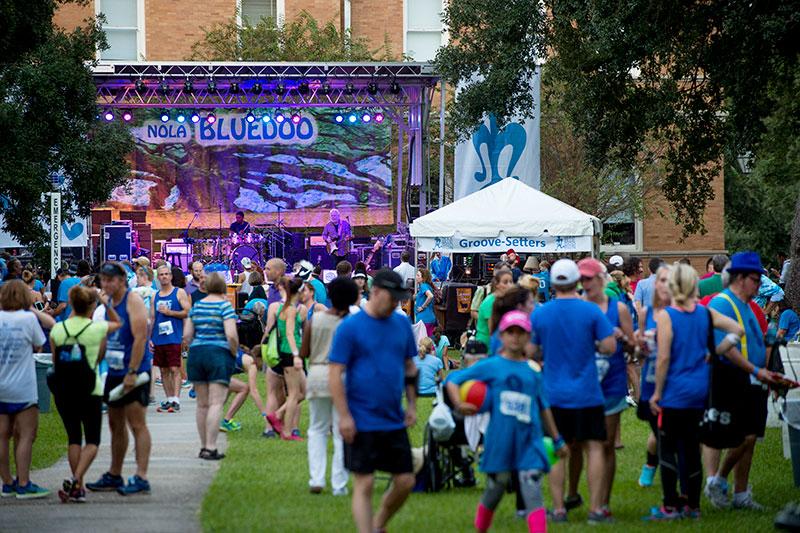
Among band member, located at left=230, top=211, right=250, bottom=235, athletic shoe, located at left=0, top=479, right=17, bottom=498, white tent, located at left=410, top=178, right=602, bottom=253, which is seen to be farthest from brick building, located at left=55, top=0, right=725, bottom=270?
athletic shoe, located at left=0, top=479, right=17, bottom=498

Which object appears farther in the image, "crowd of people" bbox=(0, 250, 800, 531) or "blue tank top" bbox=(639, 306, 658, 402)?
"blue tank top" bbox=(639, 306, 658, 402)

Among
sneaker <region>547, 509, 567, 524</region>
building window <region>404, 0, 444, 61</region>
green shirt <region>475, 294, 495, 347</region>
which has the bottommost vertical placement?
sneaker <region>547, 509, 567, 524</region>

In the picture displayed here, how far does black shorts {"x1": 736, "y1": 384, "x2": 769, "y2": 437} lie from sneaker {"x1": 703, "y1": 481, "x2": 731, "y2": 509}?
0.50m

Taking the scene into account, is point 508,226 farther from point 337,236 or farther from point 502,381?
point 502,381

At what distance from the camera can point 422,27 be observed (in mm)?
51562

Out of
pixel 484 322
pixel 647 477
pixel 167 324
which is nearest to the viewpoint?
pixel 647 477

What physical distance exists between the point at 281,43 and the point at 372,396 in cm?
3988

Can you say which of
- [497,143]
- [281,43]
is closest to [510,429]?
[497,143]

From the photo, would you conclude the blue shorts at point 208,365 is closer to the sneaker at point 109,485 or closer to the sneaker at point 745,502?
the sneaker at point 109,485

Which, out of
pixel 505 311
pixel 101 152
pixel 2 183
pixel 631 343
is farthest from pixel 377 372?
pixel 101 152

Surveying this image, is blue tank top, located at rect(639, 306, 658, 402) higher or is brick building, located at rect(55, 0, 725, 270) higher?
brick building, located at rect(55, 0, 725, 270)

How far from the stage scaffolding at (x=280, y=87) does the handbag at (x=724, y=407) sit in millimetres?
23379

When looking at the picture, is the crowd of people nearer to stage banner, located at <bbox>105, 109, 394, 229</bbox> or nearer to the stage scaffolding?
the stage scaffolding

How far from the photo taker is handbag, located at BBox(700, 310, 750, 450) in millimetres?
10469
